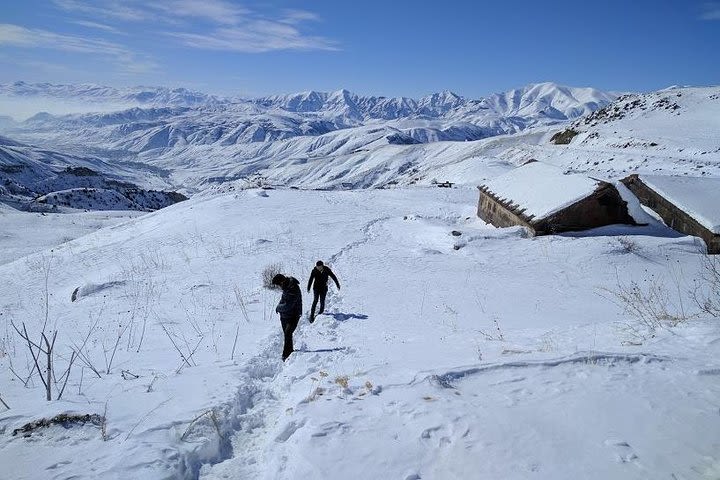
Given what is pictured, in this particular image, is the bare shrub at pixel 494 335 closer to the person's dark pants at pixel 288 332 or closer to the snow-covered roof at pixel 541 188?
the person's dark pants at pixel 288 332

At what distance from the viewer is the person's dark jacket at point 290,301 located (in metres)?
8.29

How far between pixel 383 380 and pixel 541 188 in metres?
18.1

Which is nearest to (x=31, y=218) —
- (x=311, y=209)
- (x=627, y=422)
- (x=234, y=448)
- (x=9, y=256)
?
(x=9, y=256)

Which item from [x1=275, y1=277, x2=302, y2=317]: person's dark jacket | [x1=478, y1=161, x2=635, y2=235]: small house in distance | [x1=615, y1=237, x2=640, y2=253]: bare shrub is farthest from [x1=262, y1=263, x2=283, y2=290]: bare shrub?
[x1=615, y1=237, x2=640, y2=253]: bare shrub

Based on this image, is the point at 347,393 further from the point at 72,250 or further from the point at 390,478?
the point at 72,250

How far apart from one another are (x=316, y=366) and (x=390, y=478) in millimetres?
3389

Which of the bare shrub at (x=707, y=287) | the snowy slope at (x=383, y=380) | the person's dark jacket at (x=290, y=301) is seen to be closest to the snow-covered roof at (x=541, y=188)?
the snowy slope at (x=383, y=380)

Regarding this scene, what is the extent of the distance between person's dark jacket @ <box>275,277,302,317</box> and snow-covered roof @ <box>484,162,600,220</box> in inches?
537

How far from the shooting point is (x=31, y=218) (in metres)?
41.1

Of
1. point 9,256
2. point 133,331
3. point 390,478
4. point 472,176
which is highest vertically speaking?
point 472,176

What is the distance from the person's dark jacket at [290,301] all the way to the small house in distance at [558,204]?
13.4m

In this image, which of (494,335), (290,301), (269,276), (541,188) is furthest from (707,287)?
(269,276)

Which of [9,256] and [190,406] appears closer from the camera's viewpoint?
[190,406]

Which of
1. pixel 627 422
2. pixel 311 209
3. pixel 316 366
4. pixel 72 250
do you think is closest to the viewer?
pixel 627 422
